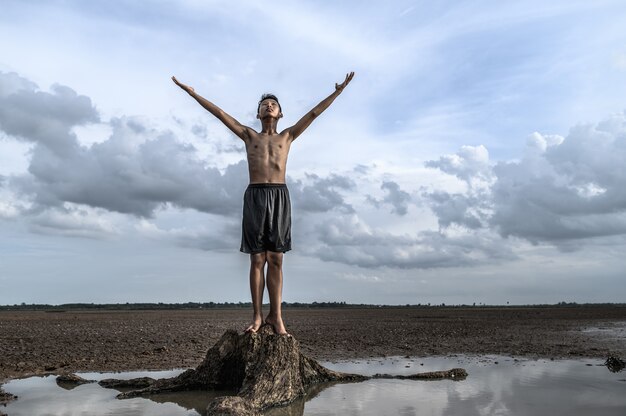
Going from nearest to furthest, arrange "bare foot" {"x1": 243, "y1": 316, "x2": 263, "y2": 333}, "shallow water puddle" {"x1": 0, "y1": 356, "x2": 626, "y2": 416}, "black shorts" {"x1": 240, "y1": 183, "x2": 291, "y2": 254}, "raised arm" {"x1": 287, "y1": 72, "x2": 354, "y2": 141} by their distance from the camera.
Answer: "shallow water puddle" {"x1": 0, "y1": 356, "x2": 626, "y2": 416}
"black shorts" {"x1": 240, "y1": 183, "x2": 291, "y2": 254}
"bare foot" {"x1": 243, "y1": 316, "x2": 263, "y2": 333}
"raised arm" {"x1": 287, "y1": 72, "x2": 354, "y2": 141}

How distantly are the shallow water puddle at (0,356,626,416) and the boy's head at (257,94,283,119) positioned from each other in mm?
3897

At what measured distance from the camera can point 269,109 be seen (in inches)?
324

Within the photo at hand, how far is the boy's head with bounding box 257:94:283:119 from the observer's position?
824cm

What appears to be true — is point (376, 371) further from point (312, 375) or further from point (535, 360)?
point (535, 360)

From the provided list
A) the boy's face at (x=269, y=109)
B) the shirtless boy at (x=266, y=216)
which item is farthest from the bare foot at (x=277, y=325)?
the boy's face at (x=269, y=109)

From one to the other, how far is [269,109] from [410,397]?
14.2ft

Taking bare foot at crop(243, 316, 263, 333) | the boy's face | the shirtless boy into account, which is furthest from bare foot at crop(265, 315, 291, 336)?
the boy's face

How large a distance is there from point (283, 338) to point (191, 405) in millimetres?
1459

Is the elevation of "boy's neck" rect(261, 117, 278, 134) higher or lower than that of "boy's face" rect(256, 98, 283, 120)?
lower

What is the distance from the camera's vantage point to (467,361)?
10977mm

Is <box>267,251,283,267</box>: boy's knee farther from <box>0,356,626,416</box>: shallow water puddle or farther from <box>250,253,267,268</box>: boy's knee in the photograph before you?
<box>0,356,626,416</box>: shallow water puddle

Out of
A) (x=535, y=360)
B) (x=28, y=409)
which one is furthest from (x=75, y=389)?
(x=535, y=360)

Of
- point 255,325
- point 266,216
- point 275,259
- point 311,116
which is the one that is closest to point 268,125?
point 311,116

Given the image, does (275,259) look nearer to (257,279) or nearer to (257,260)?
(257,260)
